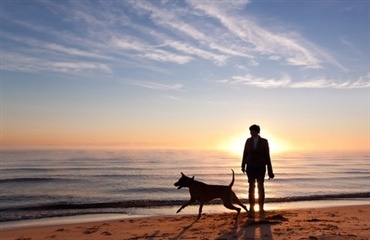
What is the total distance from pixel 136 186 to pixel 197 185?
14.8 m

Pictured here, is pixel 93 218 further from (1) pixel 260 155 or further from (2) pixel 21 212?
(1) pixel 260 155

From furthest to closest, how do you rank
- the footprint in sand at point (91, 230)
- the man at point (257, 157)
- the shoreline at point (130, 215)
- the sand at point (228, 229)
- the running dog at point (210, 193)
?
the shoreline at point (130, 215) → the man at point (257, 157) → the running dog at point (210, 193) → the footprint in sand at point (91, 230) → the sand at point (228, 229)

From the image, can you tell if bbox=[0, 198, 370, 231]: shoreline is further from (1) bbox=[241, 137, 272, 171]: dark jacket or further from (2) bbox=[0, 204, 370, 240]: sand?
(1) bbox=[241, 137, 272, 171]: dark jacket

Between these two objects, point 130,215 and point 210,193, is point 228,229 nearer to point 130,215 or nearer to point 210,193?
point 210,193

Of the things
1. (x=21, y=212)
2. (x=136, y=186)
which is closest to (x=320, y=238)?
(x=21, y=212)

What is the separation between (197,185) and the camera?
8.66 metres

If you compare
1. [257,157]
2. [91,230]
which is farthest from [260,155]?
[91,230]

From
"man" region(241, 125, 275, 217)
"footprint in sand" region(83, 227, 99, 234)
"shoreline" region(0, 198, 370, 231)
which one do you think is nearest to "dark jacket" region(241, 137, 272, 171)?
"man" region(241, 125, 275, 217)

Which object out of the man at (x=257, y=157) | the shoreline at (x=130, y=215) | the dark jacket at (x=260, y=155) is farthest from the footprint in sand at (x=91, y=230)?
the dark jacket at (x=260, y=155)

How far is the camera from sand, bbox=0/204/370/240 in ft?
22.3

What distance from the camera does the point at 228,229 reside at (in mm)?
7445

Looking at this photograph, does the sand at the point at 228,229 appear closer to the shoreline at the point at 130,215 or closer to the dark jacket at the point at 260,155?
the dark jacket at the point at 260,155

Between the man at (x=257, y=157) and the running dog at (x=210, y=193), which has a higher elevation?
the man at (x=257, y=157)

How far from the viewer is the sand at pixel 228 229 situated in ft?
22.3
